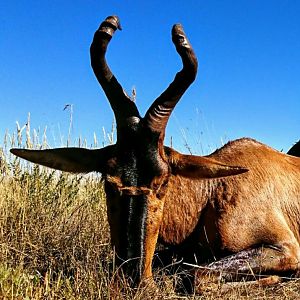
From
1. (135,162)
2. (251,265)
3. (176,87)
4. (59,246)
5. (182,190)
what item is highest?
(176,87)

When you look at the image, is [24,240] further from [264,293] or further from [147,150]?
[264,293]

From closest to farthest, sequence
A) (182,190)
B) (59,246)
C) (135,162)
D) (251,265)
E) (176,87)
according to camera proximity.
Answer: (135,162) → (176,87) → (251,265) → (182,190) → (59,246)

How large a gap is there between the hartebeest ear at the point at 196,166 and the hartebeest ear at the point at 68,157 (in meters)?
0.61

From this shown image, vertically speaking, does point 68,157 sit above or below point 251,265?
above

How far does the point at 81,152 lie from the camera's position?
571 centimetres

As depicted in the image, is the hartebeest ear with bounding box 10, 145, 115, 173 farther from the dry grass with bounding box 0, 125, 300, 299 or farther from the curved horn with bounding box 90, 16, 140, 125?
the dry grass with bounding box 0, 125, 300, 299

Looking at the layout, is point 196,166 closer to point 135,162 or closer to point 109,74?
point 135,162

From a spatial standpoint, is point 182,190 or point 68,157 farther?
point 182,190

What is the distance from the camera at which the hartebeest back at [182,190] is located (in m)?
4.98

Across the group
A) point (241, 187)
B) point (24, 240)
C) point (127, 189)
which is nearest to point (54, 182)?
point (24, 240)

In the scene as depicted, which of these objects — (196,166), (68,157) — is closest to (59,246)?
(68,157)

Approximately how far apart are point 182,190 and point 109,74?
4.90 feet

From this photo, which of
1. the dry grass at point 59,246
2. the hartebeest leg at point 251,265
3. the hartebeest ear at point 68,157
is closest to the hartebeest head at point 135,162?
the hartebeest ear at point 68,157

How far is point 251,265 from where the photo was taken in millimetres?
5699
